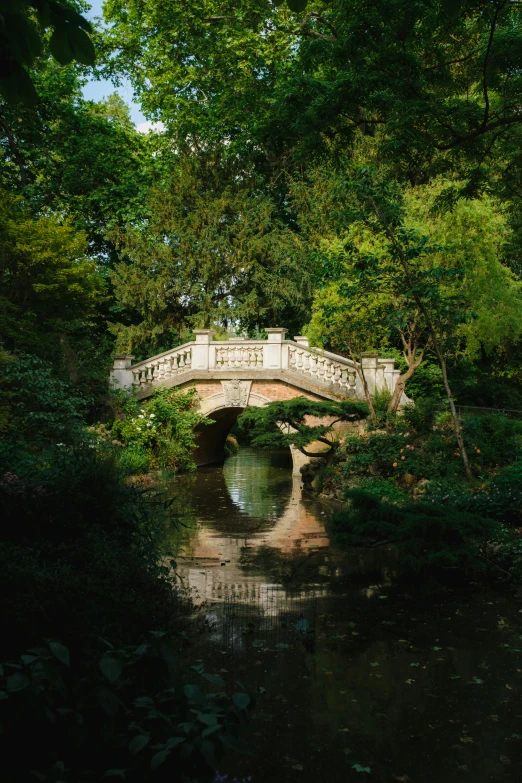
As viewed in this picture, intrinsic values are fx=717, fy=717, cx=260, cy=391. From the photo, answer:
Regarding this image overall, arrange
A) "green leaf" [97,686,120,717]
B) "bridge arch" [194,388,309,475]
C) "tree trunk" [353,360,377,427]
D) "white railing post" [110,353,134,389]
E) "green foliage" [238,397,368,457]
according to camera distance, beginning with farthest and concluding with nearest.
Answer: "white railing post" [110,353,134,389]
"bridge arch" [194,388,309,475]
"tree trunk" [353,360,377,427]
"green foliage" [238,397,368,457]
"green leaf" [97,686,120,717]

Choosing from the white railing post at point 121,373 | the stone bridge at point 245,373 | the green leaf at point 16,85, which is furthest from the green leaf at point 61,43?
the white railing post at point 121,373

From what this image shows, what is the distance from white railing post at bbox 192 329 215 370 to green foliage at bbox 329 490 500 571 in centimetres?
1159

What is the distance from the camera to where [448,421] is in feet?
45.0

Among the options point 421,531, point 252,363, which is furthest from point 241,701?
point 252,363

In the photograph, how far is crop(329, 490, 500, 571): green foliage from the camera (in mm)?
7367

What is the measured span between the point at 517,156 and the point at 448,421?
5.11m

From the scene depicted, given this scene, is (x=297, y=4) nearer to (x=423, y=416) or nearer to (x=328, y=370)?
(x=423, y=416)

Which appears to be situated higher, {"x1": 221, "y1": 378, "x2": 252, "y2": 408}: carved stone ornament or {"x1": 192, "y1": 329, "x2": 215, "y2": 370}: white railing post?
{"x1": 192, "y1": 329, "x2": 215, "y2": 370}: white railing post

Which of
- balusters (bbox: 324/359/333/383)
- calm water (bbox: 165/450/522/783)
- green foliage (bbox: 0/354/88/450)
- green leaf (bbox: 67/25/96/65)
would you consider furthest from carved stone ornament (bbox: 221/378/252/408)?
green leaf (bbox: 67/25/96/65)

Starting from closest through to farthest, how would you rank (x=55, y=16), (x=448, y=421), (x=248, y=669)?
(x=55, y=16)
(x=248, y=669)
(x=448, y=421)

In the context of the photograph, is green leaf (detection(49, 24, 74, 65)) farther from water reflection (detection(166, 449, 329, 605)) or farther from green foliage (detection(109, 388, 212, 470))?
green foliage (detection(109, 388, 212, 470))

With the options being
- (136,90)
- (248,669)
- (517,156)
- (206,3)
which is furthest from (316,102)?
(136,90)

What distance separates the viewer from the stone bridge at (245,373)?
57.8 feet

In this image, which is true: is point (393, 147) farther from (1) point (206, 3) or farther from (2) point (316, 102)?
(1) point (206, 3)
